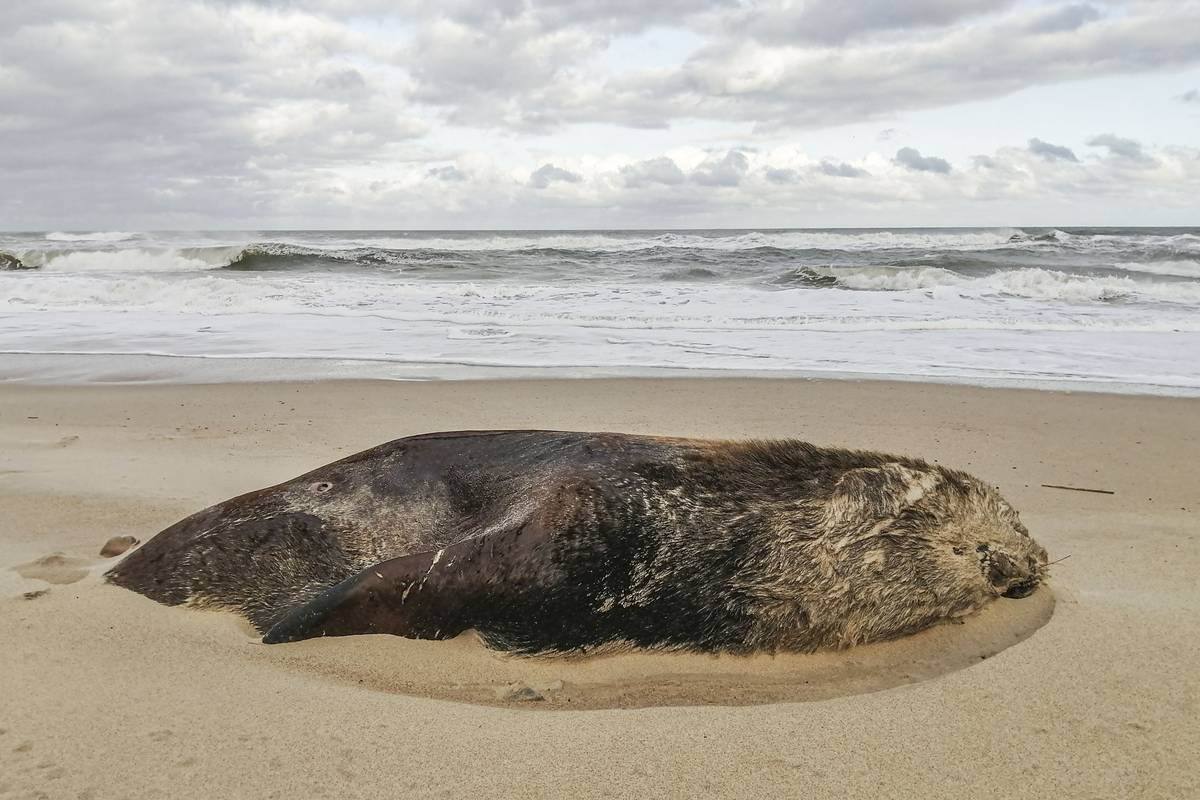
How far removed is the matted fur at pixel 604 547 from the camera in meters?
3.20

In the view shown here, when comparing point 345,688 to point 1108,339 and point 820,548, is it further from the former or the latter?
point 1108,339

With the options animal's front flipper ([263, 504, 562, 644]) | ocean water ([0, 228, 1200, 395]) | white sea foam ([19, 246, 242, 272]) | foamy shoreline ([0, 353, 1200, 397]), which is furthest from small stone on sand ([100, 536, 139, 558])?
white sea foam ([19, 246, 242, 272])

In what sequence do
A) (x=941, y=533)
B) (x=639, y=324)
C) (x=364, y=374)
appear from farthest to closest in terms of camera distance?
(x=639, y=324) → (x=364, y=374) → (x=941, y=533)

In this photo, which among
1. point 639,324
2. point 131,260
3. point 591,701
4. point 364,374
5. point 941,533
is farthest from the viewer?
point 131,260

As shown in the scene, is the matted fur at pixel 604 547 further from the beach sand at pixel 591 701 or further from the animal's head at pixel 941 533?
the beach sand at pixel 591 701

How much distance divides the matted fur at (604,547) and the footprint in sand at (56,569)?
11.0 inches

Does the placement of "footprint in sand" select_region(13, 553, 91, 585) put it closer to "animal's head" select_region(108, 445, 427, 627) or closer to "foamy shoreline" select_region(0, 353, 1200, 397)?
"animal's head" select_region(108, 445, 427, 627)

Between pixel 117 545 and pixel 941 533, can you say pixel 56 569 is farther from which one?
pixel 941 533

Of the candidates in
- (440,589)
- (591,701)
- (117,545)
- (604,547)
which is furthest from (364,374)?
(591,701)

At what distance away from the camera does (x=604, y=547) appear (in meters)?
3.19

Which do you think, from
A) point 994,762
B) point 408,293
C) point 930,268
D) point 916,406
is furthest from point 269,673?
point 930,268

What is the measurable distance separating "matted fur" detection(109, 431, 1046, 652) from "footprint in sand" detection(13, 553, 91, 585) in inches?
11.0

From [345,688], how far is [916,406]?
20.7 feet

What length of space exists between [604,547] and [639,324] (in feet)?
36.9
